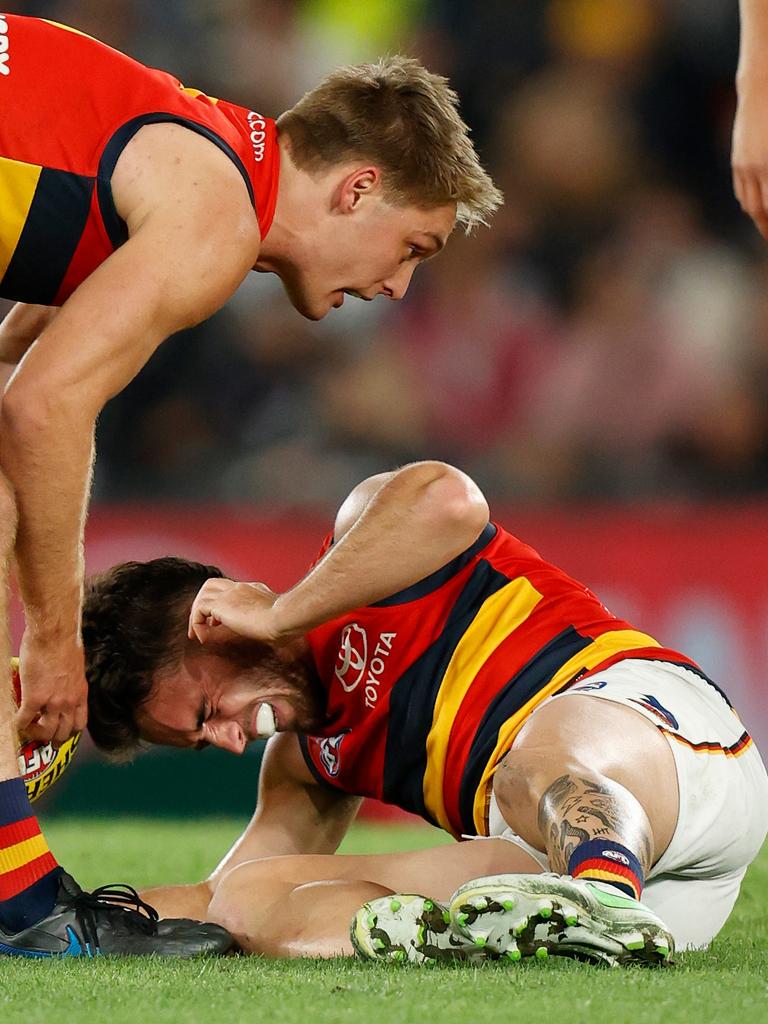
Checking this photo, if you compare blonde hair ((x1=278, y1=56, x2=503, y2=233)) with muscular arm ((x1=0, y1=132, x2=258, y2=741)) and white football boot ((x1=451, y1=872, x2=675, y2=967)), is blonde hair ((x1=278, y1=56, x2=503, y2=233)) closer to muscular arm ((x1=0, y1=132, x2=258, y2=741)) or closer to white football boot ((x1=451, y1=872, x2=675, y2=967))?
muscular arm ((x1=0, y1=132, x2=258, y2=741))

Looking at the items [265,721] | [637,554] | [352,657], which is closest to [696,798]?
[352,657]

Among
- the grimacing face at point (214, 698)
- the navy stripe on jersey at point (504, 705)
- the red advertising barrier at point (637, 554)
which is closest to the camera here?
the navy stripe on jersey at point (504, 705)

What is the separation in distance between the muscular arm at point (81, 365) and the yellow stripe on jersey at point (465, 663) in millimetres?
767

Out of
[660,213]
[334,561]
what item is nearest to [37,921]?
[334,561]

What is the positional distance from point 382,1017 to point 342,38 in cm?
664

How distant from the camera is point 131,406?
7457 mm

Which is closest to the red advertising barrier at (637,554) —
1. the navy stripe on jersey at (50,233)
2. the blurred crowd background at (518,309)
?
the blurred crowd background at (518,309)

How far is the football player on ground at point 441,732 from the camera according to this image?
8.30ft

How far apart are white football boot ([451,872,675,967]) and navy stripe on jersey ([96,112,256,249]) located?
156 cm

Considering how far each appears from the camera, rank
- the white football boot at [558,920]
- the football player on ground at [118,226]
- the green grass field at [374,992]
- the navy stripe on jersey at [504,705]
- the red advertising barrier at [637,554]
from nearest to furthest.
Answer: the green grass field at [374,992], the white football boot at [558,920], the football player on ground at [118,226], the navy stripe on jersey at [504,705], the red advertising barrier at [637,554]

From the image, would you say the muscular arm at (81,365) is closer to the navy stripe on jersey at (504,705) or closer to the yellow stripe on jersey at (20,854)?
the yellow stripe on jersey at (20,854)

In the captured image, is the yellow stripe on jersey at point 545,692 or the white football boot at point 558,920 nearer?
the white football boot at point 558,920

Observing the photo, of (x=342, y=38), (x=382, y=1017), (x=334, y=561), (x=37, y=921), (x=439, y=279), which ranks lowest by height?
(x=37, y=921)

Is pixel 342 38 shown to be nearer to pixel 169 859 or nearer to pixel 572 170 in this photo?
pixel 572 170
